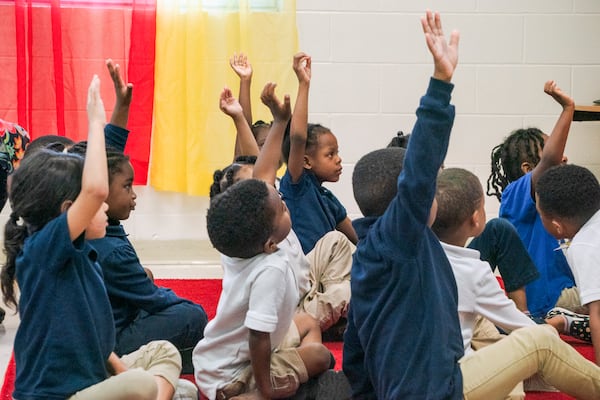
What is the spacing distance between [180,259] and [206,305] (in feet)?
3.27

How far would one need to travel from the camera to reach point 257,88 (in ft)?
12.9

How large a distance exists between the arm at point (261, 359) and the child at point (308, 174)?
0.89 meters

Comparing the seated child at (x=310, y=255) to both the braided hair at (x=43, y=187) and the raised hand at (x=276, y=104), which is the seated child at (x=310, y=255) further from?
the braided hair at (x=43, y=187)

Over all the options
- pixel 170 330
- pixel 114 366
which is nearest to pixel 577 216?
pixel 170 330

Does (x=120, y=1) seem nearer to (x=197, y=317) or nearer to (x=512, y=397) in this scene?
(x=197, y=317)

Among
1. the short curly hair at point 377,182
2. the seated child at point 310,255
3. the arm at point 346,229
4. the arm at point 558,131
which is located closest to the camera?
the short curly hair at point 377,182

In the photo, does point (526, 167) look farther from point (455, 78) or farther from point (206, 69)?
point (206, 69)

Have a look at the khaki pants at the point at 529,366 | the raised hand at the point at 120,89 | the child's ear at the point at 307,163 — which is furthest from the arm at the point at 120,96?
the khaki pants at the point at 529,366

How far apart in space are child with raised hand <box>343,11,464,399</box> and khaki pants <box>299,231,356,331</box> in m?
0.80

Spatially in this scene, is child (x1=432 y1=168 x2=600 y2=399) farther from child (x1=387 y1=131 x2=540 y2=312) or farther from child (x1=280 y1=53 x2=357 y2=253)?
child (x1=280 y1=53 x2=357 y2=253)

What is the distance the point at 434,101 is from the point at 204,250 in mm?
2788

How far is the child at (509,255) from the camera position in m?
2.49

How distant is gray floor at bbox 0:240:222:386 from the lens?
3.81m

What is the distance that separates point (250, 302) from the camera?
73.4 inches
